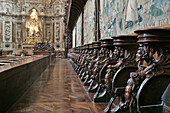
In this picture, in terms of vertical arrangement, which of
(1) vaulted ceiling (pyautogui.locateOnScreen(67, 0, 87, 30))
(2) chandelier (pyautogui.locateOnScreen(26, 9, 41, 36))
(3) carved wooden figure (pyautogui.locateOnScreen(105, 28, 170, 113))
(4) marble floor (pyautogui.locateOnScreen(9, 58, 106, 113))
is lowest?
(4) marble floor (pyautogui.locateOnScreen(9, 58, 106, 113))

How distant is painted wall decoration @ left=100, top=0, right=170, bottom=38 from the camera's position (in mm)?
2192

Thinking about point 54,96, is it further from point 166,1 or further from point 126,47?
point 166,1

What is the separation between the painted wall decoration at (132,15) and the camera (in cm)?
219

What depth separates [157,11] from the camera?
7.45 feet

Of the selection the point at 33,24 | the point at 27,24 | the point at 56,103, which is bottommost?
the point at 56,103

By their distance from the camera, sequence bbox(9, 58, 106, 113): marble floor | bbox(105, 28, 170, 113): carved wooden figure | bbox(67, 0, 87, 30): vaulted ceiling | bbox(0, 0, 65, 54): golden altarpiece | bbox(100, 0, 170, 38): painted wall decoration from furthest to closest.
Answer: bbox(0, 0, 65, 54): golden altarpiece < bbox(67, 0, 87, 30): vaulted ceiling < bbox(9, 58, 106, 113): marble floor < bbox(100, 0, 170, 38): painted wall decoration < bbox(105, 28, 170, 113): carved wooden figure

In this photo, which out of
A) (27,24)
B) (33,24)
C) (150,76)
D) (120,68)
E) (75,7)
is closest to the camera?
(150,76)

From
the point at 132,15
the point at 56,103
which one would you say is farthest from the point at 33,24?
the point at 56,103

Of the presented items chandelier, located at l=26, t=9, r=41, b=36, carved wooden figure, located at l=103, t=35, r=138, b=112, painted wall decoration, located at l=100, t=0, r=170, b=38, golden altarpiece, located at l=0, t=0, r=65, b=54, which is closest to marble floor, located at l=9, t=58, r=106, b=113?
carved wooden figure, located at l=103, t=35, r=138, b=112

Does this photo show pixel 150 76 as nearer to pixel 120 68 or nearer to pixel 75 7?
pixel 120 68

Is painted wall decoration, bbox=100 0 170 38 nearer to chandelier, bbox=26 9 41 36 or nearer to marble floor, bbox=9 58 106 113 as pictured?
marble floor, bbox=9 58 106 113

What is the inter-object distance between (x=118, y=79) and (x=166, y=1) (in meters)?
1.08

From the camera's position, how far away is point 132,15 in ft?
10.00

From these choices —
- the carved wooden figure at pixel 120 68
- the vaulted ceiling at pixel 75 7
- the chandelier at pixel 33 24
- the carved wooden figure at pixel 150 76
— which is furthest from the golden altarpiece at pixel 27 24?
the carved wooden figure at pixel 150 76
